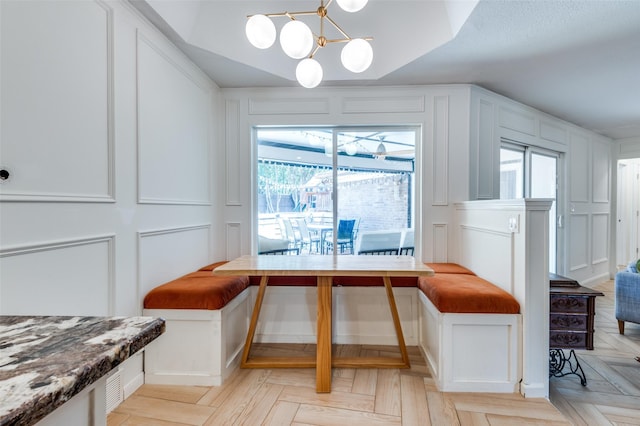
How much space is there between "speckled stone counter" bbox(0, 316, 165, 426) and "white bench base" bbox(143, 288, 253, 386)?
129cm

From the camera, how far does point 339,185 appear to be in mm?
3121

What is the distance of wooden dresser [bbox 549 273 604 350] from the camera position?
6.35 feet

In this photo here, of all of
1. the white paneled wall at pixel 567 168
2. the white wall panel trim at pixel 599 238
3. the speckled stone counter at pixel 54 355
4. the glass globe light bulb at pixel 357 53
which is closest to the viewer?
the speckled stone counter at pixel 54 355

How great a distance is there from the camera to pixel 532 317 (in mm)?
1862

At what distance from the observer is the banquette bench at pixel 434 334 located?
1.90m

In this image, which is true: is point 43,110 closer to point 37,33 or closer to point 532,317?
point 37,33

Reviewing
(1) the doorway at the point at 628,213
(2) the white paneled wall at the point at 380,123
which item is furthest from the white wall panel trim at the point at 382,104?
(1) the doorway at the point at 628,213

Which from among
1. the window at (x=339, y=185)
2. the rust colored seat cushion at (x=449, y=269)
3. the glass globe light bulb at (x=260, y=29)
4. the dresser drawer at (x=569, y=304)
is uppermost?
the glass globe light bulb at (x=260, y=29)

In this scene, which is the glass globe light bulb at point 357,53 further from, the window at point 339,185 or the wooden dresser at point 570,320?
the wooden dresser at point 570,320

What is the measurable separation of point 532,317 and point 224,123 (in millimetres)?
2967

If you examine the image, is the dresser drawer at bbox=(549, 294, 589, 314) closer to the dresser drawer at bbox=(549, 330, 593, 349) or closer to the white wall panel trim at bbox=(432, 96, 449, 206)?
the dresser drawer at bbox=(549, 330, 593, 349)

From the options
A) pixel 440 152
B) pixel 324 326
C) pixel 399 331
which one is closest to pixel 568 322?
pixel 399 331

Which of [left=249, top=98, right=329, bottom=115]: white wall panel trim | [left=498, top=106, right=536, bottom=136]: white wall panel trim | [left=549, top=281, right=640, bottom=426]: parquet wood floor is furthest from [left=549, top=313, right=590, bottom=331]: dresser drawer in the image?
[left=249, top=98, right=329, bottom=115]: white wall panel trim

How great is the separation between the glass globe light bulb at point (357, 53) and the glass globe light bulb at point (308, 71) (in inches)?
7.2
